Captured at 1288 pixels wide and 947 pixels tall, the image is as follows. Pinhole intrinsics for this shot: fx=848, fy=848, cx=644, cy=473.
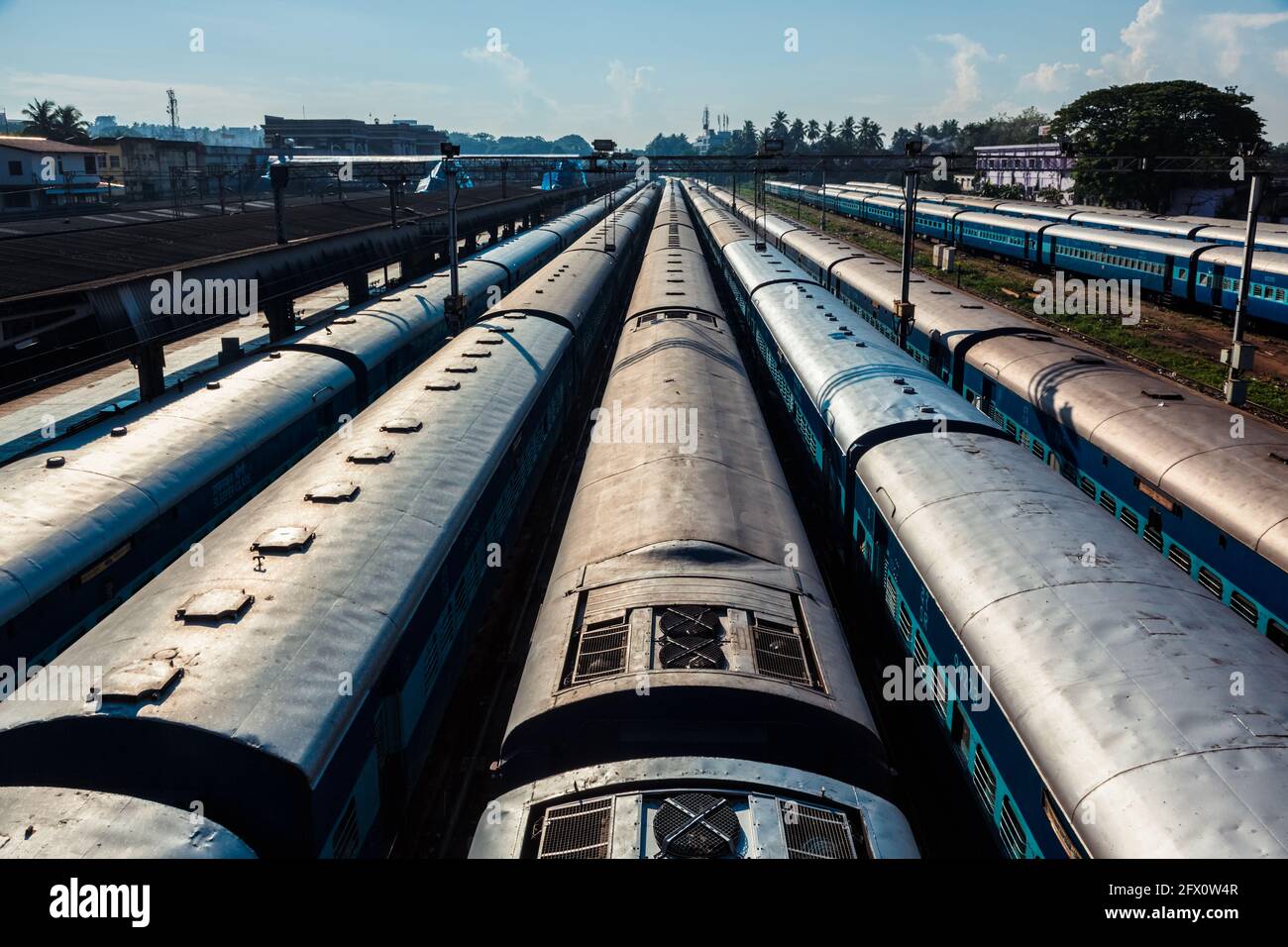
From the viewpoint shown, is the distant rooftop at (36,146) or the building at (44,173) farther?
the distant rooftop at (36,146)

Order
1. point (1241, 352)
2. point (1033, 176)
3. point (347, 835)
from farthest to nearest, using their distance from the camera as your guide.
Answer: point (1033, 176), point (1241, 352), point (347, 835)

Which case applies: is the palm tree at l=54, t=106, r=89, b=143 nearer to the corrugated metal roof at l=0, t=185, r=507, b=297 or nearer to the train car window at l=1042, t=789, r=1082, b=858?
the corrugated metal roof at l=0, t=185, r=507, b=297

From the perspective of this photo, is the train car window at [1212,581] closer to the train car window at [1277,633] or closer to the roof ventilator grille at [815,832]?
the train car window at [1277,633]

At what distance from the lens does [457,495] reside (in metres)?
13.8

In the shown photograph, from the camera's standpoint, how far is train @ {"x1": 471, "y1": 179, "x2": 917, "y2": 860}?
7273 millimetres

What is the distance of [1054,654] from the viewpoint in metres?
9.19

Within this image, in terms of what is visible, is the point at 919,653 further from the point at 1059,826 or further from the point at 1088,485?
the point at 1088,485

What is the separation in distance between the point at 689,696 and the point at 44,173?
3728 inches

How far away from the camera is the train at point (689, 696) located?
286 inches

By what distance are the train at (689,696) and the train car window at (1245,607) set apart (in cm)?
645

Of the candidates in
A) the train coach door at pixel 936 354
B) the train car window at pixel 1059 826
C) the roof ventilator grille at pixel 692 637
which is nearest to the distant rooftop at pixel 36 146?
the train coach door at pixel 936 354

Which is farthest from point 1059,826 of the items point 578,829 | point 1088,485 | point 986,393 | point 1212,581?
point 986,393

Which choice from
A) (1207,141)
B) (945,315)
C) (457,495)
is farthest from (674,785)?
(1207,141)
